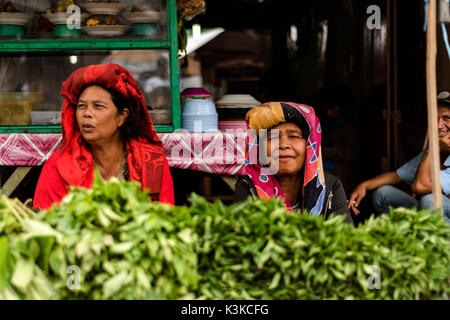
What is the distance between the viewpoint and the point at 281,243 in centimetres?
153

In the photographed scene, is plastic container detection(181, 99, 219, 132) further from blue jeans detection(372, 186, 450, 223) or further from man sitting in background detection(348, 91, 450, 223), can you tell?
blue jeans detection(372, 186, 450, 223)

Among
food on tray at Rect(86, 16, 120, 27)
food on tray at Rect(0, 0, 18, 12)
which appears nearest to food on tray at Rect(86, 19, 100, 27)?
food on tray at Rect(86, 16, 120, 27)

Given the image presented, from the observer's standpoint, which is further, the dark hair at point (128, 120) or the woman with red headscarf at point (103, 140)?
the dark hair at point (128, 120)

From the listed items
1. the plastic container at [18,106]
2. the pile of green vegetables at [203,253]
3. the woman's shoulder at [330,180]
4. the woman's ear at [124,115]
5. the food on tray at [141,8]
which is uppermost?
the food on tray at [141,8]

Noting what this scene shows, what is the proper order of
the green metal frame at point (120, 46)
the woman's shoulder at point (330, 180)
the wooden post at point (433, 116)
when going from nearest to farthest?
1. the wooden post at point (433, 116)
2. the woman's shoulder at point (330, 180)
3. the green metal frame at point (120, 46)

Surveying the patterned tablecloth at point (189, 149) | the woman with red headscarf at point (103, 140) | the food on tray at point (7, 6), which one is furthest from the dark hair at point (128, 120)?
the food on tray at point (7, 6)

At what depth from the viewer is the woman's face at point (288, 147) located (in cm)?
235

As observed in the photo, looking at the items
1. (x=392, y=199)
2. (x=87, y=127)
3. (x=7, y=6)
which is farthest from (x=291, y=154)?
(x=7, y=6)

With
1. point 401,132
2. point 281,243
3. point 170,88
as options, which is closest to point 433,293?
point 281,243

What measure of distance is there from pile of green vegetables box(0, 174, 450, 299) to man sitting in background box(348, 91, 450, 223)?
1.43 meters

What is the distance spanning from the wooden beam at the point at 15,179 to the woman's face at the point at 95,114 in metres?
0.82

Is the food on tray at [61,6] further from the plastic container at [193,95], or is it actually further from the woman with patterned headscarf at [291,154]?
the woman with patterned headscarf at [291,154]

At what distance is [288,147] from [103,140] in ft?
3.18
